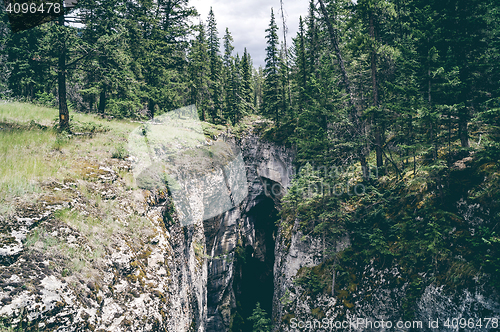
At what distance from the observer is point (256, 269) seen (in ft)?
95.5

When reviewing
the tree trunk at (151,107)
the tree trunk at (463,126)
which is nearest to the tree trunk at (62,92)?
the tree trunk at (151,107)

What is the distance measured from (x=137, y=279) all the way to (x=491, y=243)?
1153 cm

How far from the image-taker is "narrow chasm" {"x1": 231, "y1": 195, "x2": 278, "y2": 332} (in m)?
25.3

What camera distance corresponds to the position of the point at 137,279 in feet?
20.4

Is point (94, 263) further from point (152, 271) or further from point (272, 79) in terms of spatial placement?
point (272, 79)

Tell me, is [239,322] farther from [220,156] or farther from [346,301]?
[220,156]

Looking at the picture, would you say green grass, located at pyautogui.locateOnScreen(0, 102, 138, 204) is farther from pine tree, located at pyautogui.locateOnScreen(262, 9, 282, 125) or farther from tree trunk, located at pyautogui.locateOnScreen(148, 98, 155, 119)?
pine tree, located at pyautogui.locateOnScreen(262, 9, 282, 125)

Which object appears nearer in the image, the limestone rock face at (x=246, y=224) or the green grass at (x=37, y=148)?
the green grass at (x=37, y=148)

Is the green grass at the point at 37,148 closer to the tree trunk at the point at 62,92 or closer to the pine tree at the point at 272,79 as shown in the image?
the tree trunk at the point at 62,92

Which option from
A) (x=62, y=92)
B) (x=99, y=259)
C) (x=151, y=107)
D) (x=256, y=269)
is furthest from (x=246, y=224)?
(x=99, y=259)

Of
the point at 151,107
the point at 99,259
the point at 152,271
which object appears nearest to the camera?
the point at 99,259

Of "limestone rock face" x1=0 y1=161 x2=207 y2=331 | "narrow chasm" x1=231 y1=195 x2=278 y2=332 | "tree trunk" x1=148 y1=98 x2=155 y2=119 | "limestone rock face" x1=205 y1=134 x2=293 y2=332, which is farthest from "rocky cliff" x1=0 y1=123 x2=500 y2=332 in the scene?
"tree trunk" x1=148 y1=98 x2=155 y2=119

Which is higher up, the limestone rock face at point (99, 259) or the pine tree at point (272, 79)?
the pine tree at point (272, 79)

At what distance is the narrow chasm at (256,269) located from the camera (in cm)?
2527
